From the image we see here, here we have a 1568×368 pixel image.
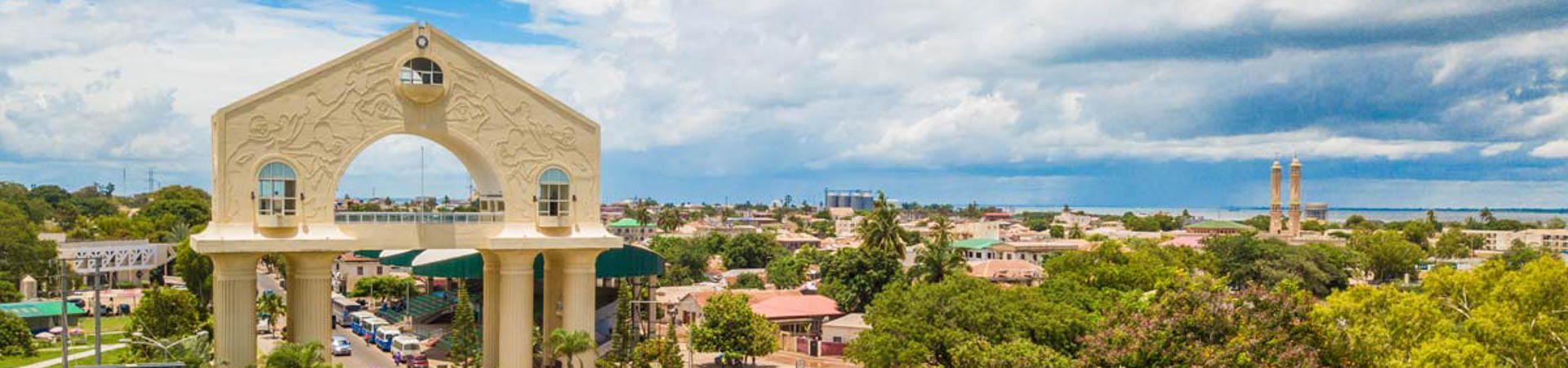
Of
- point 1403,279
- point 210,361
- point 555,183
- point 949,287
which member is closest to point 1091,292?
point 949,287

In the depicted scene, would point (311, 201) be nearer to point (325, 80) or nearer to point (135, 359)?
point (325, 80)

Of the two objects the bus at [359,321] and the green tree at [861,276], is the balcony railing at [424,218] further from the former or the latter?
the green tree at [861,276]

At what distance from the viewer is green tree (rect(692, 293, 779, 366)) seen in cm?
5469

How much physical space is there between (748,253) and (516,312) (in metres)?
95.0

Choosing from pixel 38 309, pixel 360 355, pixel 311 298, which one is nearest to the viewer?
pixel 311 298

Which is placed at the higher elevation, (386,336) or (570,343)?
(570,343)

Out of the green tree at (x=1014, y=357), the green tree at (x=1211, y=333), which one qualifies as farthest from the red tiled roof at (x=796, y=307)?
the green tree at (x=1211, y=333)

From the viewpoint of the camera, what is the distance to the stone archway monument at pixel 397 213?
1280 inches

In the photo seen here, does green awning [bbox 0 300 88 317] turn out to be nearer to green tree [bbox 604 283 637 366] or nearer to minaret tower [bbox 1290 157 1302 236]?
green tree [bbox 604 283 637 366]

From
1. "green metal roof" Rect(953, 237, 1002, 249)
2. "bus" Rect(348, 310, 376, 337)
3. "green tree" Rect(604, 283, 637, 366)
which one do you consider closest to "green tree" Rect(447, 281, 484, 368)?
"green tree" Rect(604, 283, 637, 366)

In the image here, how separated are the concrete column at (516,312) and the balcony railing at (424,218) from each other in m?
1.37

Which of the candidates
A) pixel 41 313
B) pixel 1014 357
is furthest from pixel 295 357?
pixel 41 313

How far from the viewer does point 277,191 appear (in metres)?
32.8

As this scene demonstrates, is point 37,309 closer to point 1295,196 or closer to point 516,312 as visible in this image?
point 516,312
